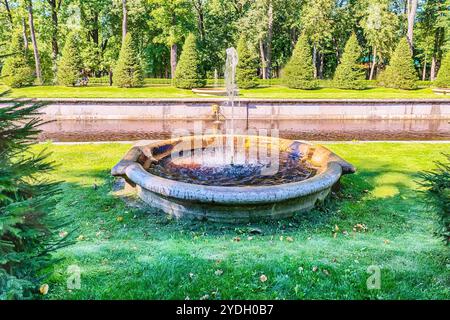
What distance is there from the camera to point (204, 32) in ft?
117

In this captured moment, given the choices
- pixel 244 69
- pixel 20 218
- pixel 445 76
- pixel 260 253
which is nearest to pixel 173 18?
pixel 244 69

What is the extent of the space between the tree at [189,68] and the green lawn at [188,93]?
2.75 feet

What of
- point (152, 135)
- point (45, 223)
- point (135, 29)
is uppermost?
point (135, 29)

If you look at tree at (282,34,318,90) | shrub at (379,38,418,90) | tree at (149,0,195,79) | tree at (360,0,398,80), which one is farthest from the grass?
tree at (360,0,398,80)

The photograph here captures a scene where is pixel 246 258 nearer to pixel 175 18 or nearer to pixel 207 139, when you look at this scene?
pixel 207 139

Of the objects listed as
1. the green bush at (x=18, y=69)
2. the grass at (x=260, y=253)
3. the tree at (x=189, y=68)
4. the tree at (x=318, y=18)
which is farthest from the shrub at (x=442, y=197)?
the tree at (x=318, y=18)

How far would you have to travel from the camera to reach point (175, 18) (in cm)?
2731

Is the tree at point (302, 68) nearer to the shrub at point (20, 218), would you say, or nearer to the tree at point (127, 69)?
the tree at point (127, 69)

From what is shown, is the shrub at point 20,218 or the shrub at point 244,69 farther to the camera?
the shrub at point 244,69

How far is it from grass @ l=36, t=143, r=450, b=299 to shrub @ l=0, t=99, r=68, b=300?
504 mm

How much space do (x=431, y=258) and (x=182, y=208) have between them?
115 inches

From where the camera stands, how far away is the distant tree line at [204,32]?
2392cm

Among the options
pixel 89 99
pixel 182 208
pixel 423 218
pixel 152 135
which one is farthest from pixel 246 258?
pixel 89 99
